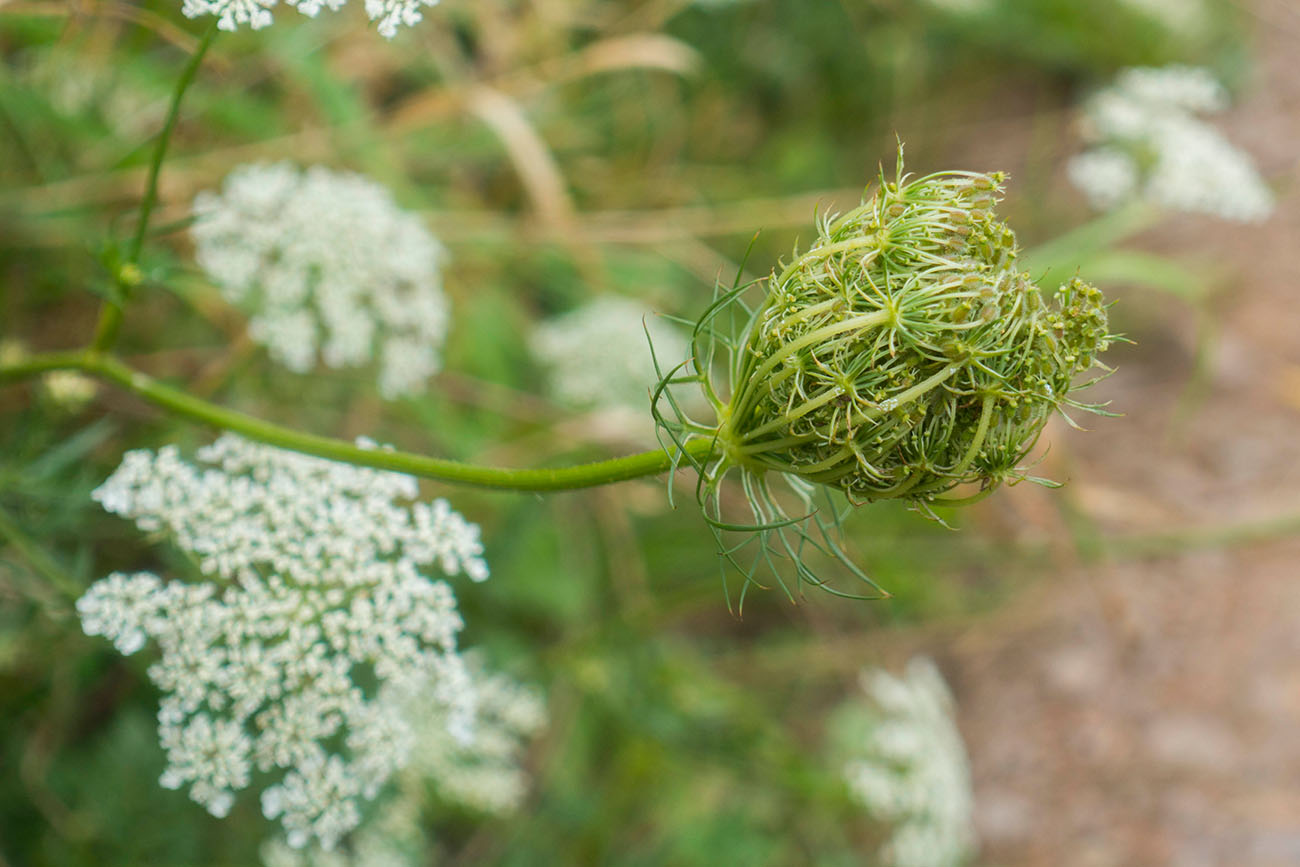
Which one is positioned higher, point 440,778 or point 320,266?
point 320,266

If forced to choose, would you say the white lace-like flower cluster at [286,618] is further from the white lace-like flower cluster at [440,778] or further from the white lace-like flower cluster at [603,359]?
the white lace-like flower cluster at [603,359]

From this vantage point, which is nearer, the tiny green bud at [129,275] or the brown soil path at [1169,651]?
the tiny green bud at [129,275]

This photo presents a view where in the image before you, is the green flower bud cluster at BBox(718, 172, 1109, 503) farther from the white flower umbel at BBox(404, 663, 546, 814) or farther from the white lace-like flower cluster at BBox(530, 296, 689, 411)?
the white lace-like flower cluster at BBox(530, 296, 689, 411)

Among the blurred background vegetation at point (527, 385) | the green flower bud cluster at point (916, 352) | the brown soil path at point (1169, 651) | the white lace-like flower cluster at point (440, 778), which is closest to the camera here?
the green flower bud cluster at point (916, 352)

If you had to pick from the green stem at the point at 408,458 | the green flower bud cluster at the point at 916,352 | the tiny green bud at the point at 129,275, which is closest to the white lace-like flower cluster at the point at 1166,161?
the green flower bud cluster at the point at 916,352

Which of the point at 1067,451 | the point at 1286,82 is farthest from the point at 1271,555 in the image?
the point at 1286,82

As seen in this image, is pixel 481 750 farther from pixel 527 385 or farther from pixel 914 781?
pixel 527 385

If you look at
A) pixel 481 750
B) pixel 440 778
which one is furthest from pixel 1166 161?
pixel 440 778

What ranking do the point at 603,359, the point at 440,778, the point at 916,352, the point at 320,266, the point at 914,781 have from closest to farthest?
the point at 916,352, the point at 320,266, the point at 440,778, the point at 914,781, the point at 603,359
